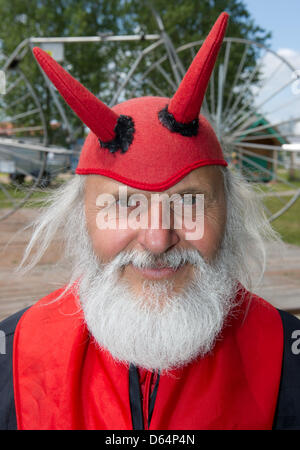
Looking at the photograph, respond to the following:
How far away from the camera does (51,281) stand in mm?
3295

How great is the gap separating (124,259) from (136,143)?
0.33 m

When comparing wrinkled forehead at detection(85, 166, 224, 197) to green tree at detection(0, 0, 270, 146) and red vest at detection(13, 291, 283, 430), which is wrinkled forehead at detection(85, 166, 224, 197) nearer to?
red vest at detection(13, 291, 283, 430)

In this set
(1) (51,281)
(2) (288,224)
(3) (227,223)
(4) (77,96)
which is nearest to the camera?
(4) (77,96)

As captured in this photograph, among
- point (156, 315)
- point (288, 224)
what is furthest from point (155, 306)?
point (288, 224)

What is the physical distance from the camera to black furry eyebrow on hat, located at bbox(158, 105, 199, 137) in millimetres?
1202

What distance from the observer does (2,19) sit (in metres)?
16.4

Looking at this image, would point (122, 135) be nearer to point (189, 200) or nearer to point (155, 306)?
point (189, 200)

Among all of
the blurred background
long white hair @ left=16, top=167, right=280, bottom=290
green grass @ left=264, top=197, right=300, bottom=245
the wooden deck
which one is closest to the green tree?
the blurred background

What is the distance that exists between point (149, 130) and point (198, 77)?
20cm

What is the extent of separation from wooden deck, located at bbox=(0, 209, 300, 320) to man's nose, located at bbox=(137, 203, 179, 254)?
3.00 feet

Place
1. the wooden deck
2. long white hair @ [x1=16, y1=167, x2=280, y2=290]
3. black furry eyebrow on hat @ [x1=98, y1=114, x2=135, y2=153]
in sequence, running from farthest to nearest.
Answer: the wooden deck → long white hair @ [x1=16, y1=167, x2=280, y2=290] → black furry eyebrow on hat @ [x1=98, y1=114, x2=135, y2=153]
